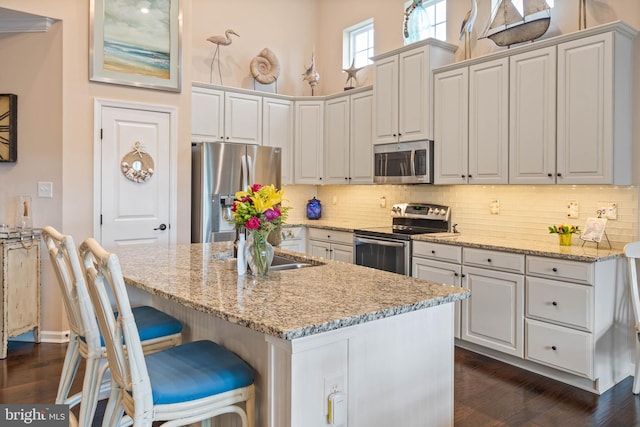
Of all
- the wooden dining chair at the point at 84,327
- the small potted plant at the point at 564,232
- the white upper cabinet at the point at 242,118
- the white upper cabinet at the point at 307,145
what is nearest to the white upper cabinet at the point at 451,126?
A: the small potted plant at the point at 564,232

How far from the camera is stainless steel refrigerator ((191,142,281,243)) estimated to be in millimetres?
4531

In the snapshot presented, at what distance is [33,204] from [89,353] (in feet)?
8.30

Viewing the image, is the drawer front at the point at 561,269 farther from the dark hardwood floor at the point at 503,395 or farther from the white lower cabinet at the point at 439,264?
the dark hardwood floor at the point at 503,395

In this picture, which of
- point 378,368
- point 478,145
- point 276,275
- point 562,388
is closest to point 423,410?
point 378,368

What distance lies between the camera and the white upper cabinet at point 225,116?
16.2 feet

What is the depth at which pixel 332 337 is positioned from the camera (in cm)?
152

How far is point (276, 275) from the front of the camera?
7.25 ft

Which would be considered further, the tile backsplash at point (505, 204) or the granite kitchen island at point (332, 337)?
the tile backsplash at point (505, 204)

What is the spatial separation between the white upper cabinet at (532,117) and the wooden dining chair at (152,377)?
9.05 feet

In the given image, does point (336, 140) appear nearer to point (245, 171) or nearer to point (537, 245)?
point (245, 171)

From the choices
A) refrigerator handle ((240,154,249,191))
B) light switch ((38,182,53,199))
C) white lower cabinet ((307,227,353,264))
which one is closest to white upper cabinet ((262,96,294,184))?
refrigerator handle ((240,154,249,191))

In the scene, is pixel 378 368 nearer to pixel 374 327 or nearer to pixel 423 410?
pixel 374 327

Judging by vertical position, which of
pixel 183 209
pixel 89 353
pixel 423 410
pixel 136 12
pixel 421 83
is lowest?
pixel 423 410

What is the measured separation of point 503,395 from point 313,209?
11.6ft
